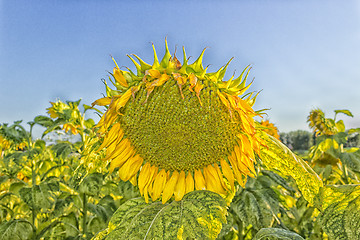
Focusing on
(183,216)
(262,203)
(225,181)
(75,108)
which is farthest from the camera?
(75,108)

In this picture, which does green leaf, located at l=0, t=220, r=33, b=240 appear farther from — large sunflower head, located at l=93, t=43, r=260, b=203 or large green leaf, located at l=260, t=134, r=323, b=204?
large green leaf, located at l=260, t=134, r=323, b=204

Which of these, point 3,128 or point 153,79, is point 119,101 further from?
point 3,128

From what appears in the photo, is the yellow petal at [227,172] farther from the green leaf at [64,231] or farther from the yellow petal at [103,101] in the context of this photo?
the green leaf at [64,231]

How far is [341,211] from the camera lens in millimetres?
1163

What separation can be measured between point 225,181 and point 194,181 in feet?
0.47

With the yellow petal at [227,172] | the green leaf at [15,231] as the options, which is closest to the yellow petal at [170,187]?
the yellow petal at [227,172]

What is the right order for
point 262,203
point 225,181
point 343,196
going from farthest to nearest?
1. point 262,203
2. point 225,181
3. point 343,196

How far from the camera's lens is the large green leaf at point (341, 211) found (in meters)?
1.12

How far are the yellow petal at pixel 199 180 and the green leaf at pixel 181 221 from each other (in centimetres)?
13

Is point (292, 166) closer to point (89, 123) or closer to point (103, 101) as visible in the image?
point (103, 101)

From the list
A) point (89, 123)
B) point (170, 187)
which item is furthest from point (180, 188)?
point (89, 123)

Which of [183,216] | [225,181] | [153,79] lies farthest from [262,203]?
[153,79]

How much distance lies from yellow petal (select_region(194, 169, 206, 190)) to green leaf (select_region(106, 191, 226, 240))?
13 cm

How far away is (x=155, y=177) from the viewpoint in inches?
54.1
